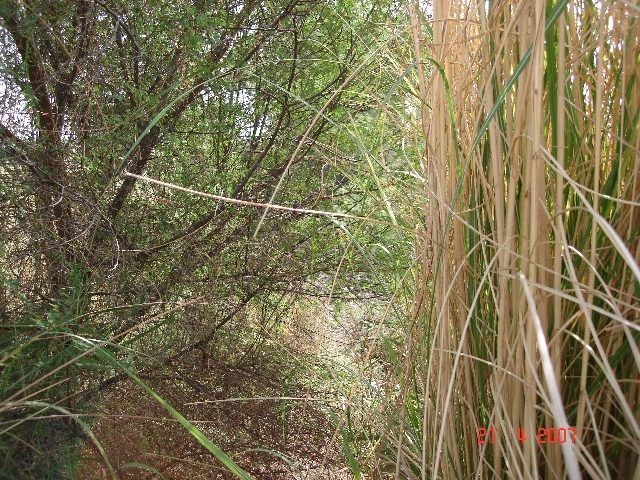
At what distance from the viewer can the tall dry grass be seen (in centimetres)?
60

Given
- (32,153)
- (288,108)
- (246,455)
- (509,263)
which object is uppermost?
(288,108)

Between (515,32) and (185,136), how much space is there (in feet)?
3.88

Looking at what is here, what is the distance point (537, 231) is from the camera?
619 mm

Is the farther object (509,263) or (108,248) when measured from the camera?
(108,248)

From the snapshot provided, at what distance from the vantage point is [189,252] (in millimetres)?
1697

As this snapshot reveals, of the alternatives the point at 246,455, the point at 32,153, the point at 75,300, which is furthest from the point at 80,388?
the point at 246,455

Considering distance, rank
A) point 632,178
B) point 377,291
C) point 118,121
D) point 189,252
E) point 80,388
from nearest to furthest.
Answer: point 632,178 < point 80,388 < point 118,121 < point 189,252 < point 377,291

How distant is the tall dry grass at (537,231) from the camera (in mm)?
597

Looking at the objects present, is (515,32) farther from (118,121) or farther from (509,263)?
(118,121)

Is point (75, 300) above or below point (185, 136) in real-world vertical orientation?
below

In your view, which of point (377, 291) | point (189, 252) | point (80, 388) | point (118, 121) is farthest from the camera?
point (377, 291)
